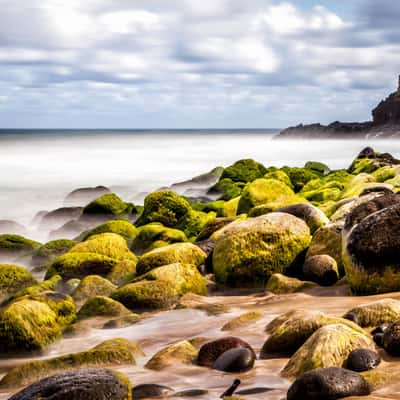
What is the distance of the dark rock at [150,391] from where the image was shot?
427 cm

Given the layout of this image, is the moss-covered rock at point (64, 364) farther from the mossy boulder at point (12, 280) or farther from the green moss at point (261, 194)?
the green moss at point (261, 194)

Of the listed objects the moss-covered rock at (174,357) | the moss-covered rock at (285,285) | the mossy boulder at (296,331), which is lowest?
the moss-covered rock at (285,285)

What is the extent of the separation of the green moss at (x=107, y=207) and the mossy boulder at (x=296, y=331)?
12.4m

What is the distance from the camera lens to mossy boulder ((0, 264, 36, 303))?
30.3 feet

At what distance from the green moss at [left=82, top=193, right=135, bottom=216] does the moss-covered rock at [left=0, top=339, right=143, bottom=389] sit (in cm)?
1189

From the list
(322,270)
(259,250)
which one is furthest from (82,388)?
(259,250)

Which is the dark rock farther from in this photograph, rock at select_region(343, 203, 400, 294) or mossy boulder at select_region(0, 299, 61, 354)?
rock at select_region(343, 203, 400, 294)

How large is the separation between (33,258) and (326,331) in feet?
28.5

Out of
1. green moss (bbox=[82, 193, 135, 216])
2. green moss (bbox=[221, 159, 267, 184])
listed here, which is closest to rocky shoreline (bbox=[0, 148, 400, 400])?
green moss (bbox=[82, 193, 135, 216])

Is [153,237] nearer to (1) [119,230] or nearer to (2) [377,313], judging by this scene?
(1) [119,230]

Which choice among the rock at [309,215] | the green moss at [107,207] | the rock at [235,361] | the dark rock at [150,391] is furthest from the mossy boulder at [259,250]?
the green moss at [107,207]

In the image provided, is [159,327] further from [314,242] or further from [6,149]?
[6,149]

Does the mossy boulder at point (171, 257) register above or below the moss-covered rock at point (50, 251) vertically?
above

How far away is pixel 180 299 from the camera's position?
8047 mm
